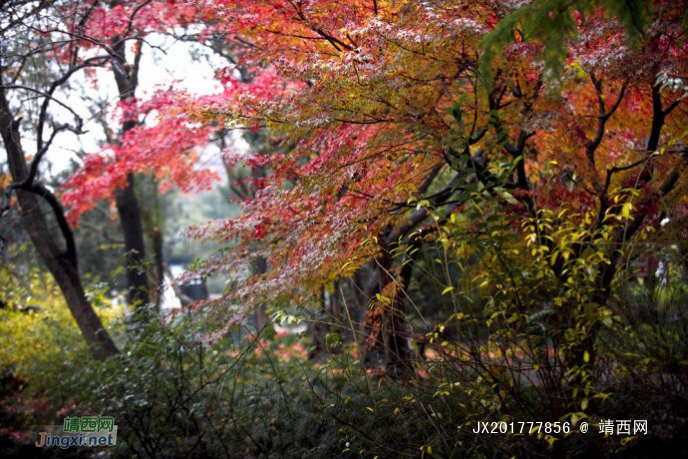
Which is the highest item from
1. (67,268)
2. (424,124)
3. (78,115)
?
(78,115)

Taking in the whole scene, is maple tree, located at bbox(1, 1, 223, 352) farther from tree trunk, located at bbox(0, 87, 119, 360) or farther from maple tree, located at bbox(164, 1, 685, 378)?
maple tree, located at bbox(164, 1, 685, 378)

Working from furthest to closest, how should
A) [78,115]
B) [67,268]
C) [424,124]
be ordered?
[67,268] → [78,115] → [424,124]

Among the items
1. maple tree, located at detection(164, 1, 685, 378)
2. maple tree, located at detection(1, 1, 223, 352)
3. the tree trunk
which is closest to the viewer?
maple tree, located at detection(164, 1, 685, 378)

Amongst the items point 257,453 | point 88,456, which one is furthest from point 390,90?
point 88,456

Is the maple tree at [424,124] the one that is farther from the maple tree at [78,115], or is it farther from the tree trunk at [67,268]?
the tree trunk at [67,268]

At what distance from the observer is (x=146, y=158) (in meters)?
7.07

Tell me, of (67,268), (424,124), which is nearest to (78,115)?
(67,268)

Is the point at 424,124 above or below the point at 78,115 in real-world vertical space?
below

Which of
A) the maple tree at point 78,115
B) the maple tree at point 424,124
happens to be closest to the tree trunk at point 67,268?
the maple tree at point 78,115

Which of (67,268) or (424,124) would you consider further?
(67,268)

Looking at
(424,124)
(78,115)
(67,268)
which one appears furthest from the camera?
(67,268)

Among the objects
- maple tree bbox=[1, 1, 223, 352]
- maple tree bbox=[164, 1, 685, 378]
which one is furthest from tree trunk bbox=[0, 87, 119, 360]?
maple tree bbox=[164, 1, 685, 378]

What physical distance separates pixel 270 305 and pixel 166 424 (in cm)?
161

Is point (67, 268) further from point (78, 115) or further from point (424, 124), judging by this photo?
point (424, 124)
